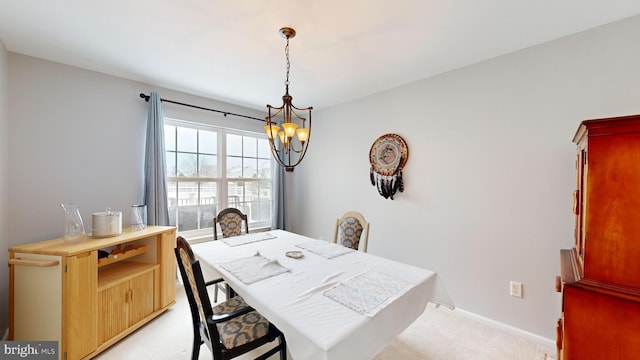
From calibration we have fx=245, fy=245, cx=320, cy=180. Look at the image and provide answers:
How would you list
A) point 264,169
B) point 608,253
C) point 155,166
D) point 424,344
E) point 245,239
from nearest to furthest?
1. point 608,253
2. point 424,344
3. point 245,239
4. point 155,166
5. point 264,169

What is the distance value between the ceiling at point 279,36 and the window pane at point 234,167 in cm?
130

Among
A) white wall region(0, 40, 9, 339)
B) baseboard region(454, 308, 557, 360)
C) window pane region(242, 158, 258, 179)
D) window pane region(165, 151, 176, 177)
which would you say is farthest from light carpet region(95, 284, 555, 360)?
window pane region(242, 158, 258, 179)

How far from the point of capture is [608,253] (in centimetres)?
115

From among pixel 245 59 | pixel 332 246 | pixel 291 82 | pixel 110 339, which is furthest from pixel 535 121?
pixel 110 339

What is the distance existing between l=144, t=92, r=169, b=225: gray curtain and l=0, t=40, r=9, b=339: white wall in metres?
0.99

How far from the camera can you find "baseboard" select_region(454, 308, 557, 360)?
1943 millimetres

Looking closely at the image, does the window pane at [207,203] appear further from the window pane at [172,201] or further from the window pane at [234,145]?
the window pane at [234,145]

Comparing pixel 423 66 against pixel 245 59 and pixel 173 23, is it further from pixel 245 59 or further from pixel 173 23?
pixel 173 23

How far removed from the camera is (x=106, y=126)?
2.62 m

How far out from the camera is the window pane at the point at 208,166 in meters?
3.43

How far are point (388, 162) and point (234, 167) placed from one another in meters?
2.29

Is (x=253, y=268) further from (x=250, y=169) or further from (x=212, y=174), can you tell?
(x=250, y=169)

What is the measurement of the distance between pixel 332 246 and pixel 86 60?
2.90 m

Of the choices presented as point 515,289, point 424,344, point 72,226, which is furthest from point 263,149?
point 515,289
